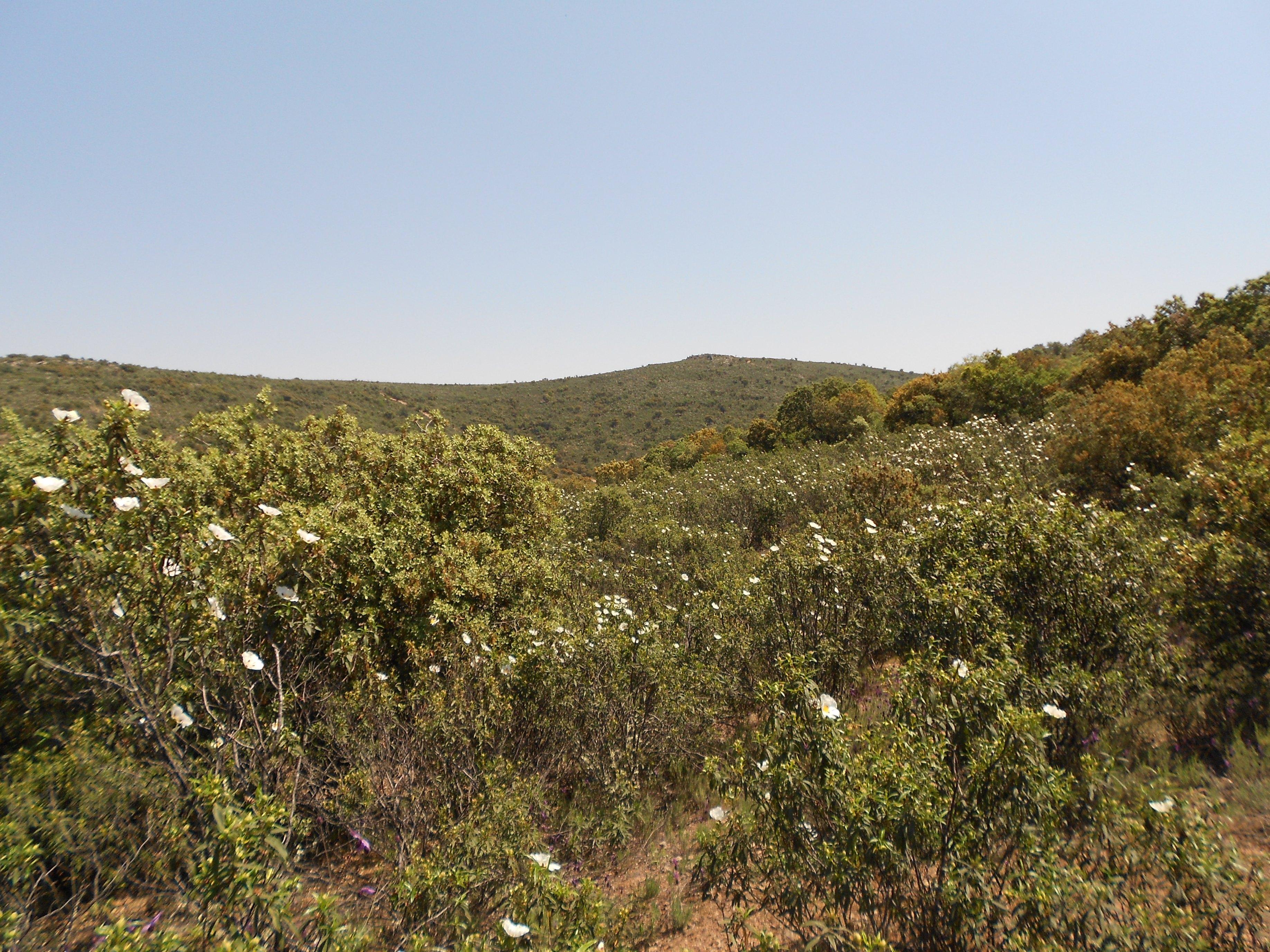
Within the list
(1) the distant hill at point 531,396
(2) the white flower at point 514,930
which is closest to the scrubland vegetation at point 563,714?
(2) the white flower at point 514,930

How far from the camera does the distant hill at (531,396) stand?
124 ft

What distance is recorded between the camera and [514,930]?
232 cm

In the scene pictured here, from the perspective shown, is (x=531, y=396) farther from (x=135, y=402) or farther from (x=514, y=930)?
(x=514, y=930)

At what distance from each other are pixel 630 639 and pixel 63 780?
12.9 feet

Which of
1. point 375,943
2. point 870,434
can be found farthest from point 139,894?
point 870,434

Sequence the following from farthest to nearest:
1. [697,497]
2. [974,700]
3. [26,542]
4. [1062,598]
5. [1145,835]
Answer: [697,497] → [1062,598] → [26,542] → [974,700] → [1145,835]

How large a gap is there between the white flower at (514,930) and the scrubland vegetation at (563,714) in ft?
0.04

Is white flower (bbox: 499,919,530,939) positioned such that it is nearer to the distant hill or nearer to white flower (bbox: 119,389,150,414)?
white flower (bbox: 119,389,150,414)

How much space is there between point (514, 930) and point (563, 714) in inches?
102

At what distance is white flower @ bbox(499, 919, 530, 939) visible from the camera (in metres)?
2.29

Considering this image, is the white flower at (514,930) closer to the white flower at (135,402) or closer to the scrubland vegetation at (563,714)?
the scrubland vegetation at (563,714)

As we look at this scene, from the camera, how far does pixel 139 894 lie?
12.2 ft

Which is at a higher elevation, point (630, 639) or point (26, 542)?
point (26, 542)

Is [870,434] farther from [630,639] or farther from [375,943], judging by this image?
[375,943]
